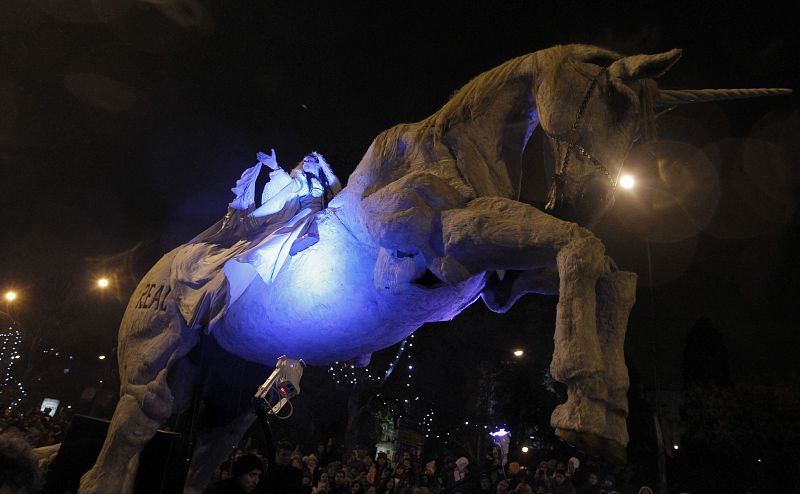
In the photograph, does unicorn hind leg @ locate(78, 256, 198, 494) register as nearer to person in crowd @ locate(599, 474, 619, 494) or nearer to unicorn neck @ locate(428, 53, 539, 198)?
unicorn neck @ locate(428, 53, 539, 198)

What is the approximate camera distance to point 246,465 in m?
3.93

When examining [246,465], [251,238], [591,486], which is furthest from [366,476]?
[251,238]

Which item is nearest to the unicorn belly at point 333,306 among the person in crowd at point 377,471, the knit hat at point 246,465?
the knit hat at point 246,465

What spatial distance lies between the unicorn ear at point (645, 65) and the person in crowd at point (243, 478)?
3.77 m

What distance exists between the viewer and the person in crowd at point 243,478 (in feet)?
12.6

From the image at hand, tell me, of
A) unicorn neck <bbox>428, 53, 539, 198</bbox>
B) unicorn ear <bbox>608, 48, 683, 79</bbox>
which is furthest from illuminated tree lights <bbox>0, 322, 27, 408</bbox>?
unicorn ear <bbox>608, 48, 683, 79</bbox>

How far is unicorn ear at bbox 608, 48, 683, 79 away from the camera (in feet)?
7.14

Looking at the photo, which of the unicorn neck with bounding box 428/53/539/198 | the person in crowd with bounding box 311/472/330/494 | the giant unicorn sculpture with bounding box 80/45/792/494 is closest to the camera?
the giant unicorn sculpture with bounding box 80/45/792/494

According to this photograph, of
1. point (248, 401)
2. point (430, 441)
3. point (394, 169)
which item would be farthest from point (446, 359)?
point (394, 169)

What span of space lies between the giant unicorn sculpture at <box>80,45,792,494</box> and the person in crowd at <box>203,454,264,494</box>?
0.73m

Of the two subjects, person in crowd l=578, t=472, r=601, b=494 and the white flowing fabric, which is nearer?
the white flowing fabric

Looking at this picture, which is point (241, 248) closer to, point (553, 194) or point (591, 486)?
point (553, 194)

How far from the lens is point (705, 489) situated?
19.2m

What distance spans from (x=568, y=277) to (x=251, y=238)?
255 cm
